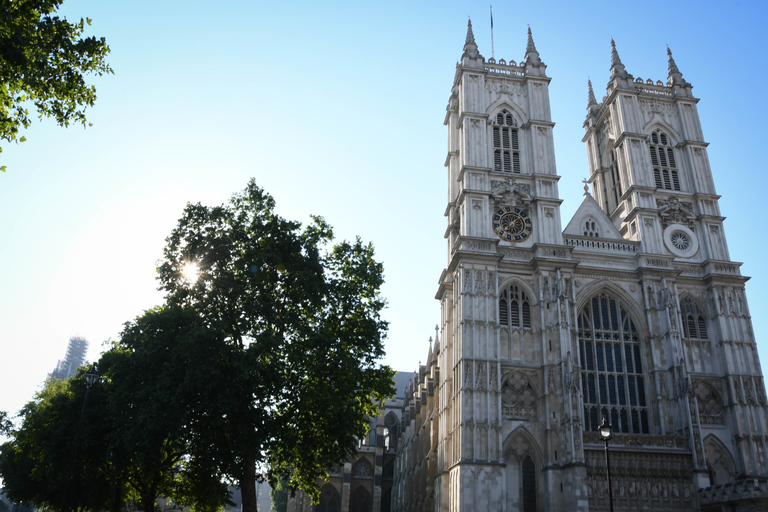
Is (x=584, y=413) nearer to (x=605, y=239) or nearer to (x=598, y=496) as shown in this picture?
(x=598, y=496)

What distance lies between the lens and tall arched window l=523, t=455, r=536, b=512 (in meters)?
30.7

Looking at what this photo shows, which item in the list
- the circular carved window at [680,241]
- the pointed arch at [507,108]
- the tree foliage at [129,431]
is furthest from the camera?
the pointed arch at [507,108]

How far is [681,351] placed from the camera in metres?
33.4

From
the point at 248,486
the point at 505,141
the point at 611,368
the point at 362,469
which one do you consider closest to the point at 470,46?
the point at 505,141

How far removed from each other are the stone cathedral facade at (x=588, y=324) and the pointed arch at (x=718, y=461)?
0.06 meters

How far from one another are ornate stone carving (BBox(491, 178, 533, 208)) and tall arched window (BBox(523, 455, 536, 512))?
49.4 ft

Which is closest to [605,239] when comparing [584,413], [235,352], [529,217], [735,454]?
[529,217]

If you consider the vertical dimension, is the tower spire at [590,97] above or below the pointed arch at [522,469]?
above

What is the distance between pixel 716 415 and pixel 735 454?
2.10 metres

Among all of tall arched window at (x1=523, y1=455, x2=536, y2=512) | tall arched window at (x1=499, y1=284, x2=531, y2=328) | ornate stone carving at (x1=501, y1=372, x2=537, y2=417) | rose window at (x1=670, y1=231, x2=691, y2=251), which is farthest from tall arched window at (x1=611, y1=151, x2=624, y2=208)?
tall arched window at (x1=523, y1=455, x2=536, y2=512)

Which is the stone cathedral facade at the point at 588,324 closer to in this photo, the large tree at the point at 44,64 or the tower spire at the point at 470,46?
the tower spire at the point at 470,46

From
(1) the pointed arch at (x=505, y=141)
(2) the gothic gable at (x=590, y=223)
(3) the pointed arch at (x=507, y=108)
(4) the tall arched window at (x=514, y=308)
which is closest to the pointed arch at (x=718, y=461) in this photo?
(4) the tall arched window at (x=514, y=308)

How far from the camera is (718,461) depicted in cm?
3212

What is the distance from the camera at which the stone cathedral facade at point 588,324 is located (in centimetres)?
3025
